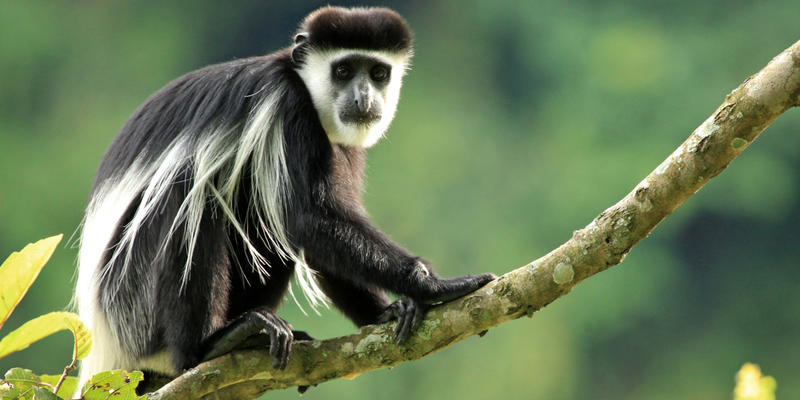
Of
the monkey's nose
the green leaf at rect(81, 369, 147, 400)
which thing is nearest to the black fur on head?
the monkey's nose

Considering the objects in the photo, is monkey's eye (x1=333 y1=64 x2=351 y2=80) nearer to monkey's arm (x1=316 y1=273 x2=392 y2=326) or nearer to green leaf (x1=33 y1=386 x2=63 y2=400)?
monkey's arm (x1=316 y1=273 x2=392 y2=326)

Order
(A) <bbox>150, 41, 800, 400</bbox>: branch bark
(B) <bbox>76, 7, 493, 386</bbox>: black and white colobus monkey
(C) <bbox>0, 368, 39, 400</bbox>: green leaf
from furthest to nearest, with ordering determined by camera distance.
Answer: (B) <bbox>76, 7, 493, 386</bbox>: black and white colobus monkey → (A) <bbox>150, 41, 800, 400</bbox>: branch bark → (C) <bbox>0, 368, 39, 400</bbox>: green leaf

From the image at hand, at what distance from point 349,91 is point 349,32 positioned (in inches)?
6.8

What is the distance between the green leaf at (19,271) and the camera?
3.96ft

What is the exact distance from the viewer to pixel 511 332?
704 cm

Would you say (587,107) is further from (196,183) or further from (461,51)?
(196,183)

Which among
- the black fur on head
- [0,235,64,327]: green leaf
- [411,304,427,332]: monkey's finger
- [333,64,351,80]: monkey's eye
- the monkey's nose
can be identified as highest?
the black fur on head

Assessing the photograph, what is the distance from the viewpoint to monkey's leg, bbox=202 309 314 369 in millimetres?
1903

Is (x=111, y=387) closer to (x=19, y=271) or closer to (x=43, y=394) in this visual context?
(x=43, y=394)

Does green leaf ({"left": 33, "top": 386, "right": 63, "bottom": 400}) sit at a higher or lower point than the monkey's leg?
lower

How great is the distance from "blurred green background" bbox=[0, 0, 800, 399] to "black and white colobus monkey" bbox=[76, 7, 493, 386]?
4405 mm

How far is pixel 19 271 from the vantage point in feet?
4.00

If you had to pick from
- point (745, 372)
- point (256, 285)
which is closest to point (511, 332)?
point (256, 285)

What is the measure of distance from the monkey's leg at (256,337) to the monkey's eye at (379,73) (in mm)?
772
